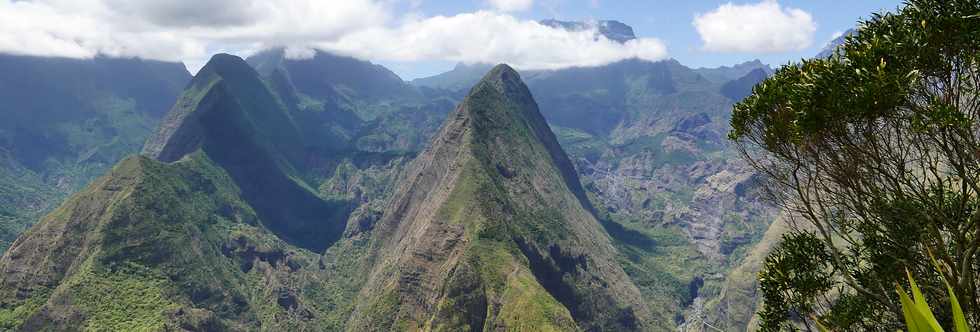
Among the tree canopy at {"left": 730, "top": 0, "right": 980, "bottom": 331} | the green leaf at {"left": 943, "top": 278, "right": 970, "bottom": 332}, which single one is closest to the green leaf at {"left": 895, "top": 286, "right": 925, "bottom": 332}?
Answer: the green leaf at {"left": 943, "top": 278, "right": 970, "bottom": 332}

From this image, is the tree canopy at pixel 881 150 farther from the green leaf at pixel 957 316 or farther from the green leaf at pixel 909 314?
the green leaf at pixel 909 314

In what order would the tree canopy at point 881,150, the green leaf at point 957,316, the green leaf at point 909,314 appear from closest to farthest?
the green leaf at point 909,314 → the green leaf at point 957,316 → the tree canopy at point 881,150

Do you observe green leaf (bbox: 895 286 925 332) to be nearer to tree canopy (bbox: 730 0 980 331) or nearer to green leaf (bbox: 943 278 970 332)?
green leaf (bbox: 943 278 970 332)

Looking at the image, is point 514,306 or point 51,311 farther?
point 51,311

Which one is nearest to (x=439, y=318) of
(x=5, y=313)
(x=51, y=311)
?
(x=51, y=311)

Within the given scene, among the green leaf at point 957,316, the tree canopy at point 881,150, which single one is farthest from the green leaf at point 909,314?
the tree canopy at point 881,150

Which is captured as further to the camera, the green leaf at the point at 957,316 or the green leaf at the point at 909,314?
the green leaf at the point at 957,316

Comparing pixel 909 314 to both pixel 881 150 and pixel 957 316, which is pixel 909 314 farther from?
pixel 881 150

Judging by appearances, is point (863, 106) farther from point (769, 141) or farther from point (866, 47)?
point (769, 141)

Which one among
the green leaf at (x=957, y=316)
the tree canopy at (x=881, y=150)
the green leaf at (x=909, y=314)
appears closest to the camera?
the green leaf at (x=909, y=314)

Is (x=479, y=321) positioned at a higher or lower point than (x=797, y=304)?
lower

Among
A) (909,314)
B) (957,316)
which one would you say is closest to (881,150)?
(957,316)
